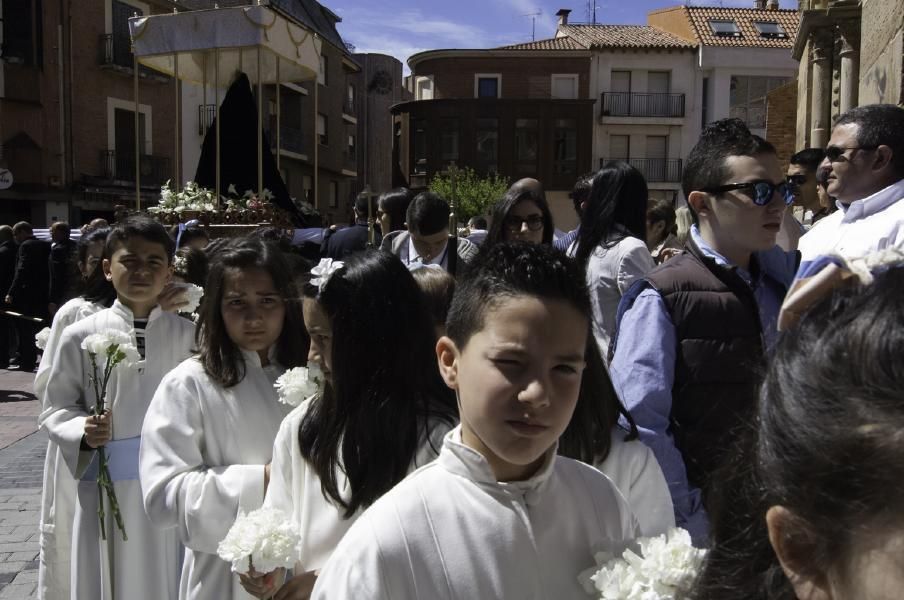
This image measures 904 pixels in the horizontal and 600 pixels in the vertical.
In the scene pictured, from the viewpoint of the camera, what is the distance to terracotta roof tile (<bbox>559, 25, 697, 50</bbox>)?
39.6m

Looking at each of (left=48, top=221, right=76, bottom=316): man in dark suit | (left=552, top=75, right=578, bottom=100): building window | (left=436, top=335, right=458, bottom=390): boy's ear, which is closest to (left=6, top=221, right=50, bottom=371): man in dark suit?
(left=48, top=221, right=76, bottom=316): man in dark suit

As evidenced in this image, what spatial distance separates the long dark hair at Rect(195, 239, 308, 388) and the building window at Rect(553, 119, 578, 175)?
37655mm

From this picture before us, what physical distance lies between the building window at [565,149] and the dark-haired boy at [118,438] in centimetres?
3710

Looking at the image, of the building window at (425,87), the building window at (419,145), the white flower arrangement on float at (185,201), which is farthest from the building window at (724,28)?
the white flower arrangement on float at (185,201)

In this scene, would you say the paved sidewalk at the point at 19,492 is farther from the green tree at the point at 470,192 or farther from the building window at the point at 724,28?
the building window at the point at 724,28

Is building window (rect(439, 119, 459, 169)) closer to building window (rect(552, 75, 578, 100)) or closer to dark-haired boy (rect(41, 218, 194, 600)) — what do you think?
building window (rect(552, 75, 578, 100))

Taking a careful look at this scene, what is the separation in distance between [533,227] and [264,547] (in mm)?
2952

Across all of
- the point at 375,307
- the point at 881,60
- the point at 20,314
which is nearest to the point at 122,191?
the point at 20,314

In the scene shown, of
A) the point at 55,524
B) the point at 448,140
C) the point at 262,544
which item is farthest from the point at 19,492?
the point at 448,140

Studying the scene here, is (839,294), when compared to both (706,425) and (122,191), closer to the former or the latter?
(706,425)

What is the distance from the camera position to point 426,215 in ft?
17.6

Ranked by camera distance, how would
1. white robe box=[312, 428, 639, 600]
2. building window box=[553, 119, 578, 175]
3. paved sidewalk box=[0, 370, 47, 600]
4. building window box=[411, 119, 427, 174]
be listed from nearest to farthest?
white robe box=[312, 428, 639, 600] < paved sidewalk box=[0, 370, 47, 600] < building window box=[553, 119, 578, 175] < building window box=[411, 119, 427, 174]

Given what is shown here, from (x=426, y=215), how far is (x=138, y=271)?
191cm

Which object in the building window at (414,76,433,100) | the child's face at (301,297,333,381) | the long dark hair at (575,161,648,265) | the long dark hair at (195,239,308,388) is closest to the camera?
the child's face at (301,297,333,381)
